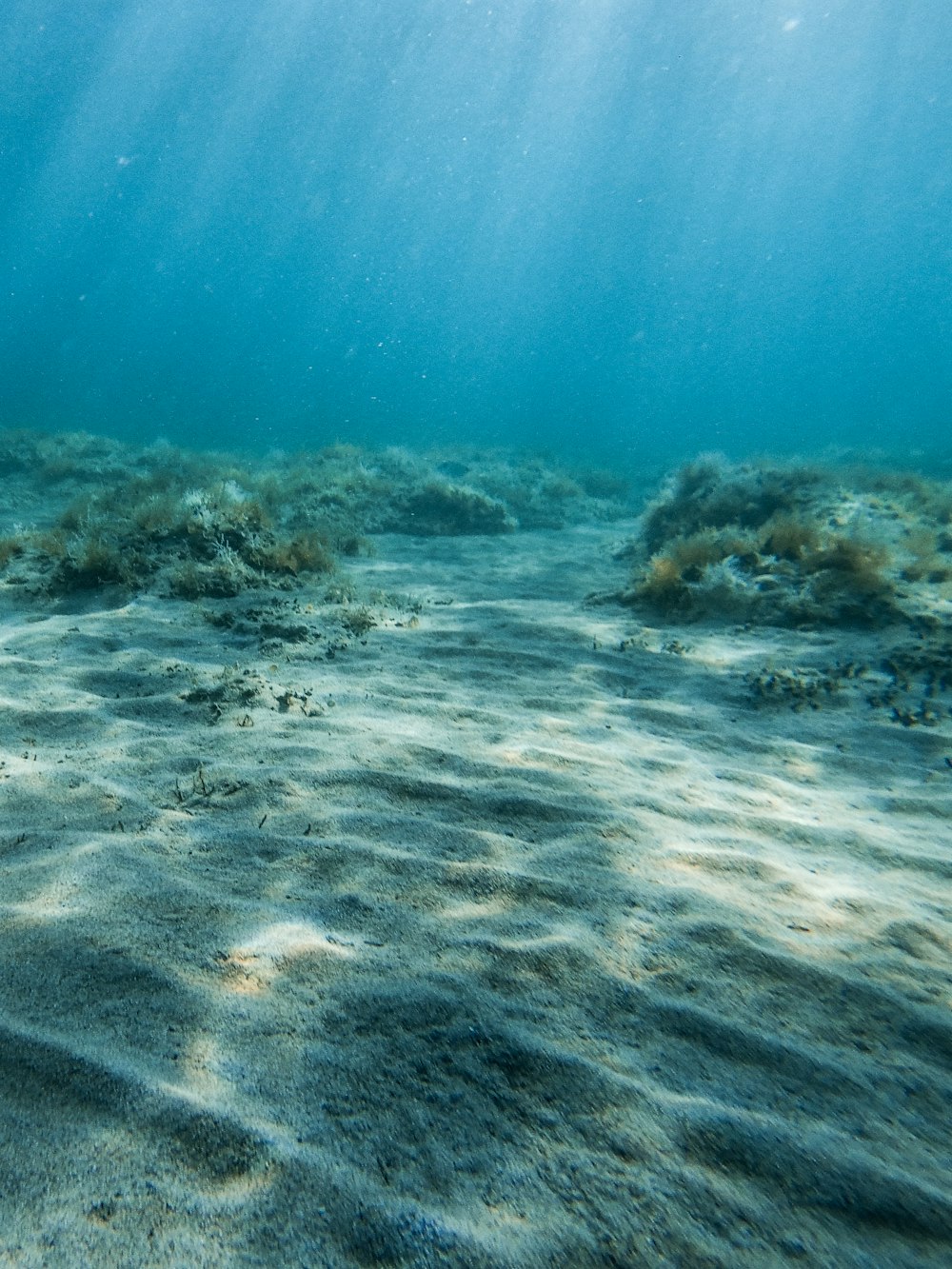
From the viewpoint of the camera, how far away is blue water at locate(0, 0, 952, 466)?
69375 mm

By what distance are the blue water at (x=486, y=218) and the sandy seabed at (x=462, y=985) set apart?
30802mm

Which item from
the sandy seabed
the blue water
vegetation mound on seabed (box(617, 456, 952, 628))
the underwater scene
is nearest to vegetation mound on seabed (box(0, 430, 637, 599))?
the underwater scene

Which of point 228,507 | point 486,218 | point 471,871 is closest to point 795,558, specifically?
point 471,871

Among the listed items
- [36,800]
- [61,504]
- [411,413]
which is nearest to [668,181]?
[411,413]

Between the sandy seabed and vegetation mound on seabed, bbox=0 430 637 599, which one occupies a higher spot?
vegetation mound on seabed, bbox=0 430 637 599

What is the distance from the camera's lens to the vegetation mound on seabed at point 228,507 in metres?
6.88

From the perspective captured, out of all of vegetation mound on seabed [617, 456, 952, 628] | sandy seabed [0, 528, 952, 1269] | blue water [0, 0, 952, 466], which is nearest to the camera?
sandy seabed [0, 528, 952, 1269]

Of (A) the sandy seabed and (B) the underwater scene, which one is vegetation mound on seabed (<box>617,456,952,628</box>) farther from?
(A) the sandy seabed

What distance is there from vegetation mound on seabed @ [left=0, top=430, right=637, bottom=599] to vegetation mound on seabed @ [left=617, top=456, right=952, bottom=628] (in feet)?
14.9

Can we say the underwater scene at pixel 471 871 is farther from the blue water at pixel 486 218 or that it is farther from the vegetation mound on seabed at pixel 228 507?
the blue water at pixel 486 218

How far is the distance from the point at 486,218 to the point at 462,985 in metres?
198

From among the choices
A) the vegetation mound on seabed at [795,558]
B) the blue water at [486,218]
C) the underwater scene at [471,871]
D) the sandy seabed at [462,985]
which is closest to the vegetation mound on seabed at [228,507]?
the underwater scene at [471,871]

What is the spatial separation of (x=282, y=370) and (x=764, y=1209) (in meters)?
126

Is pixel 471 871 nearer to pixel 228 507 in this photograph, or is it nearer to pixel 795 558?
pixel 795 558
